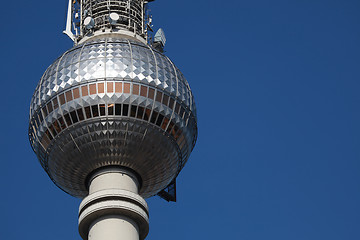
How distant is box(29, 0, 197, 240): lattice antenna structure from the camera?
51.6 m

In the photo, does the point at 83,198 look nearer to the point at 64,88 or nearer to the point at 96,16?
the point at 64,88

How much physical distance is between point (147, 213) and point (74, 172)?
558 cm

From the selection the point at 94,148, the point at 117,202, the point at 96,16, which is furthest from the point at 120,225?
the point at 96,16

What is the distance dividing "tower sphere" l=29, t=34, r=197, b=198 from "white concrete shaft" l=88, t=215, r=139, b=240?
3842 mm

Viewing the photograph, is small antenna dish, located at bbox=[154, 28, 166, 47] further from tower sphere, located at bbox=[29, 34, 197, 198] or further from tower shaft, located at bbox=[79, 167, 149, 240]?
tower shaft, located at bbox=[79, 167, 149, 240]

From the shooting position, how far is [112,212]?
51.1 meters

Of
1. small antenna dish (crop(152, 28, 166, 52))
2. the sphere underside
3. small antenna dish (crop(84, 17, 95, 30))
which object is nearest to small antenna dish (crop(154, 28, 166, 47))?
small antenna dish (crop(152, 28, 166, 52))

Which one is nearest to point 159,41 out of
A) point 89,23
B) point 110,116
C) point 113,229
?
point 89,23

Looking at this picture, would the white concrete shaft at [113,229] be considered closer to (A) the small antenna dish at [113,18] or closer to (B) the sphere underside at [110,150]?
(B) the sphere underside at [110,150]

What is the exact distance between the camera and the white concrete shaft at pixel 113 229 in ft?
164

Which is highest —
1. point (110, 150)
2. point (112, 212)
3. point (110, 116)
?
point (110, 116)

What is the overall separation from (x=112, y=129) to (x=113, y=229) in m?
6.34

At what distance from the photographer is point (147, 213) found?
173 feet

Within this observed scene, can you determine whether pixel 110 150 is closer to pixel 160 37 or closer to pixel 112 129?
pixel 112 129
